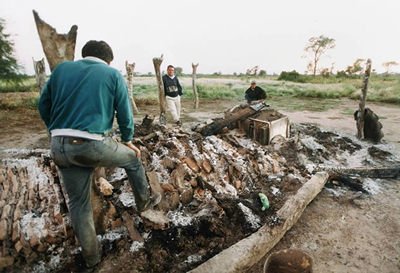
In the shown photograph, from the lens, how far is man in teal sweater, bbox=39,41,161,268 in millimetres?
1881

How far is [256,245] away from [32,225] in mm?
2677

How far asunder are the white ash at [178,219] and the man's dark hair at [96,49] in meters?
2.18

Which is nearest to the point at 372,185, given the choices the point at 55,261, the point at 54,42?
the point at 55,261

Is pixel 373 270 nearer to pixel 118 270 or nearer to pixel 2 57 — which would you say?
pixel 118 270

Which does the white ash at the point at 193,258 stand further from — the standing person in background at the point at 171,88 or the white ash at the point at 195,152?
the standing person in background at the point at 171,88

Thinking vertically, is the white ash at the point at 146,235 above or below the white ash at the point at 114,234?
below

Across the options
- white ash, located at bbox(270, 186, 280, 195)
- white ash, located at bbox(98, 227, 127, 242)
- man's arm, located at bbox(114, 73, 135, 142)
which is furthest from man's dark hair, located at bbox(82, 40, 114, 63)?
white ash, located at bbox(270, 186, 280, 195)

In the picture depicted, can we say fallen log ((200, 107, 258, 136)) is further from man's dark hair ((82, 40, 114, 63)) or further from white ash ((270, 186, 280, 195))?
man's dark hair ((82, 40, 114, 63))

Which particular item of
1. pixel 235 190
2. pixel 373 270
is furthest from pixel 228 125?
pixel 373 270

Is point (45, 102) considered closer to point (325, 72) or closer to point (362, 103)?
point (362, 103)

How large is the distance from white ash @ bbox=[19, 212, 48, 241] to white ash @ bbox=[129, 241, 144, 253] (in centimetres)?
102

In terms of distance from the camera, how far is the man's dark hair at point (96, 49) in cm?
208

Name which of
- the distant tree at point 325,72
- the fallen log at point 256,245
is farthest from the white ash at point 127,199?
the distant tree at point 325,72

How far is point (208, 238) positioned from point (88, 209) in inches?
59.2
